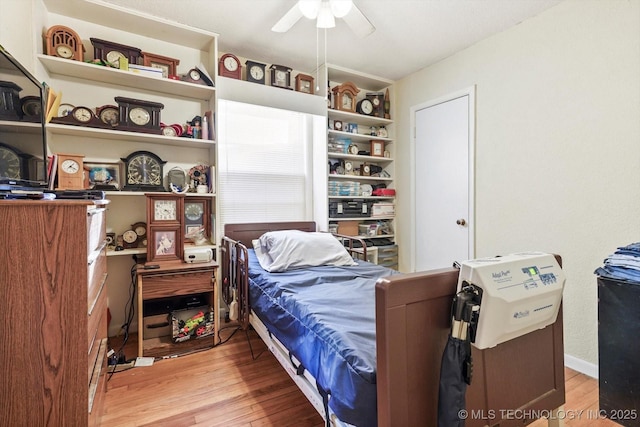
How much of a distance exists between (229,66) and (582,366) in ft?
11.8

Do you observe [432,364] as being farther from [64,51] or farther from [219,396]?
[64,51]

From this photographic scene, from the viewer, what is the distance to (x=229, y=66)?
9.14 ft

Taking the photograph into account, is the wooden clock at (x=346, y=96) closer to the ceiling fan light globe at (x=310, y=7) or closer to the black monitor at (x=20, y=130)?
the ceiling fan light globe at (x=310, y=7)

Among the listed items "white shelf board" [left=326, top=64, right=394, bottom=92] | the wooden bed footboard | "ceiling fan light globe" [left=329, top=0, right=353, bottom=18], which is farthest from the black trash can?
"white shelf board" [left=326, top=64, right=394, bottom=92]

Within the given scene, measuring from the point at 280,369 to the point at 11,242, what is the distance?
1.65 m

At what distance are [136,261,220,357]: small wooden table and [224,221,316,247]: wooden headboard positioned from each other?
19.5 inches

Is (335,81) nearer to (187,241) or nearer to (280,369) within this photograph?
(187,241)

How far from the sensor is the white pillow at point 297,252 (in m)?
2.27

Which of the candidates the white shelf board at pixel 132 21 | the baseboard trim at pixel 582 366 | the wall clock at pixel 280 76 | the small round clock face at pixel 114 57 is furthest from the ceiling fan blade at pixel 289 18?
the baseboard trim at pixel 582 366

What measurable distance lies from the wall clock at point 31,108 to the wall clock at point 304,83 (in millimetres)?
2202

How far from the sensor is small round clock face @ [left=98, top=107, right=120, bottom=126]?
2.33m

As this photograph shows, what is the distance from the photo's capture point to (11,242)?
0.91 metres

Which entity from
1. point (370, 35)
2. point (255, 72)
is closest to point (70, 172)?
point (255, 72)

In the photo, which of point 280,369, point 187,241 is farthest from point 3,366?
point 187,241
